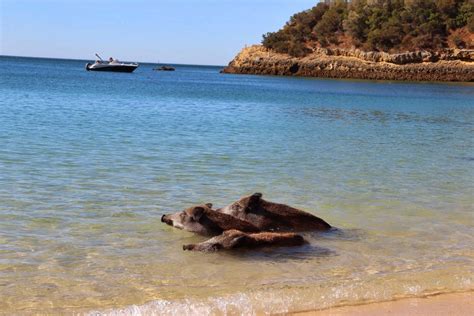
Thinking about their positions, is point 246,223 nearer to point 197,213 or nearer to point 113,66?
point 197,213

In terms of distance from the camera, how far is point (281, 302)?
680 cm

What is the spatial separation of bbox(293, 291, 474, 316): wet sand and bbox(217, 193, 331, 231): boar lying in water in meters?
3.01

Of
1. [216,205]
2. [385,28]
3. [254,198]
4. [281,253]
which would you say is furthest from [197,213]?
[385,28]

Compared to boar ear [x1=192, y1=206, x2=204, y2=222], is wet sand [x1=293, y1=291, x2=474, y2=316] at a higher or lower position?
lower

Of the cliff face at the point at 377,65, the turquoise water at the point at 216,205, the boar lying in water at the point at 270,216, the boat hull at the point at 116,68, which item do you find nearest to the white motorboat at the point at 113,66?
the boat hull at the point at 116,68

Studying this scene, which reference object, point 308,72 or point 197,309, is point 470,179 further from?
point 308,72

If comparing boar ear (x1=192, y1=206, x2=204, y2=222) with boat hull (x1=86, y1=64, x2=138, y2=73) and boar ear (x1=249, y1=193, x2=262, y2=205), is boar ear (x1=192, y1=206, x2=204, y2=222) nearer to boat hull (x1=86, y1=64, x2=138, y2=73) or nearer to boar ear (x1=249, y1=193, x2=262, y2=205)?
boar ear (x1=249, y1=193, x2=262, y2=205)

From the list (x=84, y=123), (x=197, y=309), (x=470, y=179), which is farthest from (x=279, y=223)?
(x=84, y=123)

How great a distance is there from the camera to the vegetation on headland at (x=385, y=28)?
102 m

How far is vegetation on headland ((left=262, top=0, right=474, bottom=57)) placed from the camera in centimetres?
10244

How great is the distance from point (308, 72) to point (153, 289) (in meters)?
103

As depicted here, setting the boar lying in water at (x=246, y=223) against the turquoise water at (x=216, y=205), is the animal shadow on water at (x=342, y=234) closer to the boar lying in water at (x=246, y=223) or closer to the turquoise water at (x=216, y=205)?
the turquoise water at (x=216, y=205)

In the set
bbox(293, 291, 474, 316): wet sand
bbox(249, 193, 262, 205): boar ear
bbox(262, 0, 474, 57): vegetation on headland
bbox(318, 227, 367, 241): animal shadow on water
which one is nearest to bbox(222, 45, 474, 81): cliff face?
bbox(262, 0, 474, 57): vegetation on headland

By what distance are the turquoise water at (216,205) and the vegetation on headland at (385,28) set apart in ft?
274
